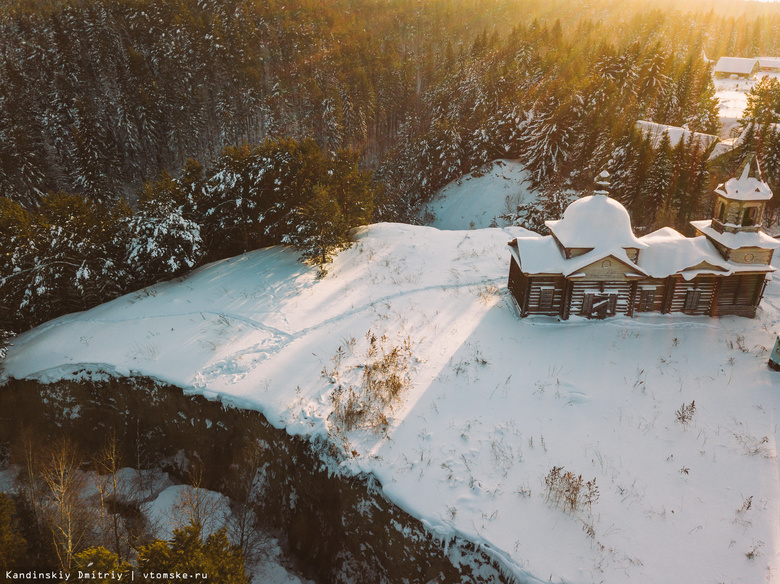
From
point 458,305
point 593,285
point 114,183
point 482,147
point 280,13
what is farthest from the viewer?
point 280,13

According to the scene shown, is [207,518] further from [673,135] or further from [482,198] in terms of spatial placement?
[673,135]

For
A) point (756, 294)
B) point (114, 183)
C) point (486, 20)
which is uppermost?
point (486, 20)

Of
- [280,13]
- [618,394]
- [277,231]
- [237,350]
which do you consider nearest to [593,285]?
[618,394]

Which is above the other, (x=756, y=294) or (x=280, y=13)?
(x=280, y=13)

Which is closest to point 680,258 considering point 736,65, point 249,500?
point 249,500

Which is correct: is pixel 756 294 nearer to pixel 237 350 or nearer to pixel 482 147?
pixel 237 350

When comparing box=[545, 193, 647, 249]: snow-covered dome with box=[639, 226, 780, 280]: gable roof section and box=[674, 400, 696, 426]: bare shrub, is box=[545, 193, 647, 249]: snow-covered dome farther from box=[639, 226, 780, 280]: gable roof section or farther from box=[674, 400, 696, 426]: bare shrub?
box=[674, 400, 696, 426]: bare shrub

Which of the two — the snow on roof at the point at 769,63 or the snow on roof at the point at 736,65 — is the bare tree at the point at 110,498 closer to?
the snow on roof at the point at 736,65

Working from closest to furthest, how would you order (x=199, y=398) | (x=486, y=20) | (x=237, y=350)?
(x=199, y=398)
(x=237, y=350)
(x=486, y=20)
